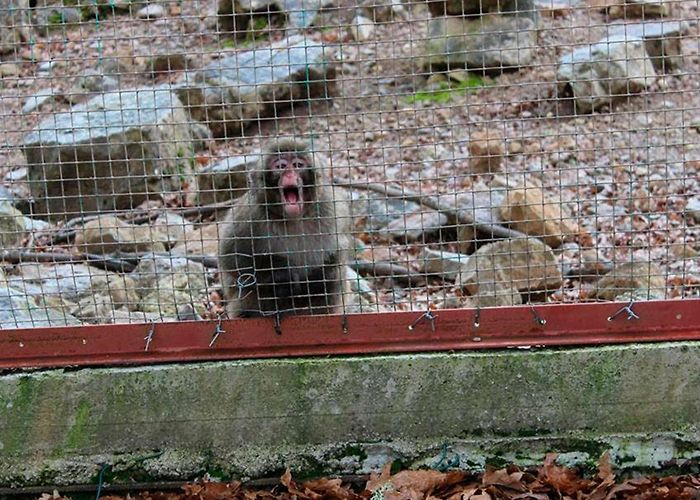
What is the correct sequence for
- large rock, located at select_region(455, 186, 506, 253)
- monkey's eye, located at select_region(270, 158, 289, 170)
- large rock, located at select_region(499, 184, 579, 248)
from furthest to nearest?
large rock, located at select_region(455, 186, 506, 253) → large rock, located at select_region(499, 184, 579, 248) → monkey's eye, located at select_region(270, 158, 289, 170)

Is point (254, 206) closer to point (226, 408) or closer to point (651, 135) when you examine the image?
point (226, 408)

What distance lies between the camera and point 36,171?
29.5 ft

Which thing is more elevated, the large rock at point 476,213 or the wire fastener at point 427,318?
the wire fastener at point 427,318

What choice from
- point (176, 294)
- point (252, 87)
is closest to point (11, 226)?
point (176, 294)

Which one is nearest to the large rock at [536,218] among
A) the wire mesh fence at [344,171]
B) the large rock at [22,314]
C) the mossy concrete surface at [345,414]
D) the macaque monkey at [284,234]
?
the wire mesh fence at [344,171]

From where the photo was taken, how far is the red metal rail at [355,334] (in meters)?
4.20

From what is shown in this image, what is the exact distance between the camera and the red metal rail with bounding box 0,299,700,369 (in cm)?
420

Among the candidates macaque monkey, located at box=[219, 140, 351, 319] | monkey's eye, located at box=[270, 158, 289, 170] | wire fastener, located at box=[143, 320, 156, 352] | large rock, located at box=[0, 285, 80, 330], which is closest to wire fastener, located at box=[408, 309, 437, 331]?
macaque monkey, located at box=[219, 140, 351, 319]

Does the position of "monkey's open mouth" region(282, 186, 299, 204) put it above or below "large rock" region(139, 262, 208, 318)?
above

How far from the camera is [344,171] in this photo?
9641mm

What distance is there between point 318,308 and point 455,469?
124 centimetres

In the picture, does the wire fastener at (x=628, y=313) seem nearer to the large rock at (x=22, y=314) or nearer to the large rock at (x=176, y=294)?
the large rock at (x=22, y=314)

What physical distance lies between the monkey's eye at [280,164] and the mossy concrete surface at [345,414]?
1.25 meters

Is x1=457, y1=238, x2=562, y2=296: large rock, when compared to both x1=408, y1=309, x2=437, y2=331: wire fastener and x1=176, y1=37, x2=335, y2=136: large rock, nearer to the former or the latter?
x1=408, y1=309, x2=437, y2=331: wire fastener
